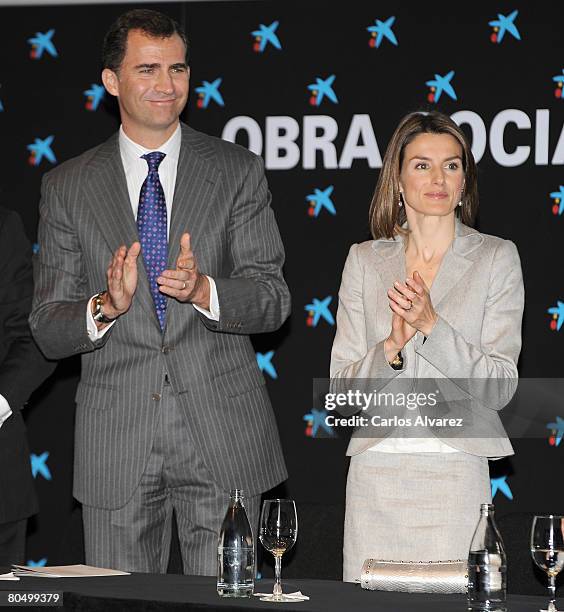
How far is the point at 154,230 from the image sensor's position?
11.1 ft

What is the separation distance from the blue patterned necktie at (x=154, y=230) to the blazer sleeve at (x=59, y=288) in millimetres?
189

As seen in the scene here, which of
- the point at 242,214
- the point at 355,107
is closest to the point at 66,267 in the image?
the point at 242,214

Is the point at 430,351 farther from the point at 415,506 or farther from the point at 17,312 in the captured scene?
the point at 17,312

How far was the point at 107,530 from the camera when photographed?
323 cm

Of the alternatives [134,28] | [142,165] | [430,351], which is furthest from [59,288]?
[430,351]

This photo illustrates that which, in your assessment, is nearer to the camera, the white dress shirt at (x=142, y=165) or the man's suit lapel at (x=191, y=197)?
the man's suit lapel at (x=191, y=197)

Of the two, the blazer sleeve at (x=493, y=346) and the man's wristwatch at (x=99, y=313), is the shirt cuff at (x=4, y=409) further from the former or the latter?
the blazer sleeve at (x=493, y=346)

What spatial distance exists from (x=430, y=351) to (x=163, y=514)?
93 cm

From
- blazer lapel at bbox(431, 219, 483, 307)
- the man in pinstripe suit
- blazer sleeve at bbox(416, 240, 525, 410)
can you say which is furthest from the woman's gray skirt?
blazer lapel at bbox(431, 219, 483, 307)

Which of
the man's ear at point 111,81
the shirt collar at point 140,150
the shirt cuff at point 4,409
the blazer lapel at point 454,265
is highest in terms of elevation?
the man's ear at point 111,81

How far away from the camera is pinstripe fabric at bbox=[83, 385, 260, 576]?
3213 mm

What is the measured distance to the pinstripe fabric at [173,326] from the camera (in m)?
3.26

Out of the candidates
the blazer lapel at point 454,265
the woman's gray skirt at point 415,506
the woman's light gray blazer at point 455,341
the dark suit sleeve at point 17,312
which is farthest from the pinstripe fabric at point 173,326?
the blazer lapel at point 454,265

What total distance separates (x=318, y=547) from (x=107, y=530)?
1369mm
